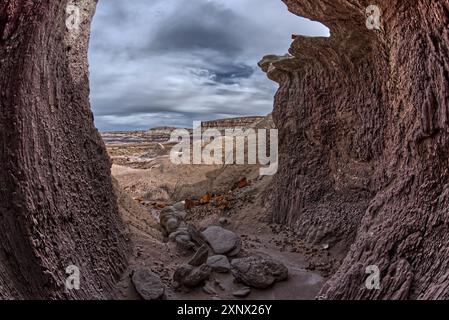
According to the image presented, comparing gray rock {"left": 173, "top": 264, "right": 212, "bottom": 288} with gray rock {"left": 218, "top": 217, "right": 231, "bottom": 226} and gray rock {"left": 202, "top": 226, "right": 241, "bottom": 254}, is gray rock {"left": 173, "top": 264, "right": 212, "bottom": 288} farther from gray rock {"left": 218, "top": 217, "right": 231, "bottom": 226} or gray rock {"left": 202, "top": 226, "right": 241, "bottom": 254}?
gray rock {"left": 218, "top": 217, "right": 231, "bottom": 226}

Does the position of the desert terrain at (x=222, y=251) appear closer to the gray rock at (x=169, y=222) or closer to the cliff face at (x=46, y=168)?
the gray rock at (x=169, y=222)

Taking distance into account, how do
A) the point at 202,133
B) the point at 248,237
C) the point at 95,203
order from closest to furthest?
the point at 95,203 → the point at 248,237 → the point at 202,133

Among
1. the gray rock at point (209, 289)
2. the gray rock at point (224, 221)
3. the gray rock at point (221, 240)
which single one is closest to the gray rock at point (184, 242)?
the gray rock at point (221, 240)

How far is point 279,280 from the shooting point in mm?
5762

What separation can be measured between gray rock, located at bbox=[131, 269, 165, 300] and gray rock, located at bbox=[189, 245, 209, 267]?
2.41ft

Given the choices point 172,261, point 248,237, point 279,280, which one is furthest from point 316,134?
point 172,261

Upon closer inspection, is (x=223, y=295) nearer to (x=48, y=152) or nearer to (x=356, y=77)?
(x=48, y=152)

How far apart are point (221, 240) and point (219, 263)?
2.83 ft

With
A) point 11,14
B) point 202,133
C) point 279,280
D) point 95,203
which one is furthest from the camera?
point 202,133

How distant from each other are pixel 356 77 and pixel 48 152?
5.90m

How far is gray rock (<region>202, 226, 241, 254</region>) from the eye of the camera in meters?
6.79

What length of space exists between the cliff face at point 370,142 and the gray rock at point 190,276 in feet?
6.50

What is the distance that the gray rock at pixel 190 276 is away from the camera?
A: 5570 millimetres

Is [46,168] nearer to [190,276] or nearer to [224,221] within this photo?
[190,276]
